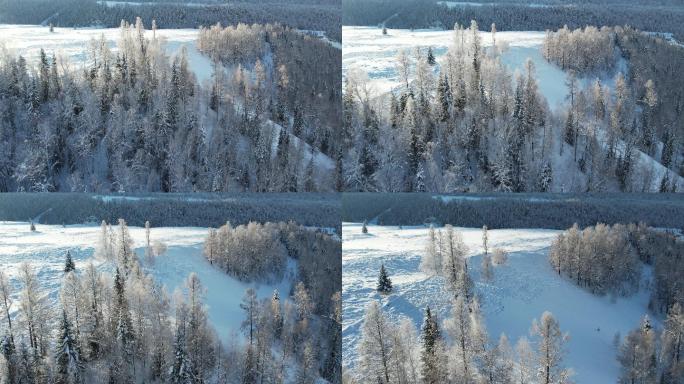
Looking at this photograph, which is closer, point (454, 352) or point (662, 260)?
point (454, 352)

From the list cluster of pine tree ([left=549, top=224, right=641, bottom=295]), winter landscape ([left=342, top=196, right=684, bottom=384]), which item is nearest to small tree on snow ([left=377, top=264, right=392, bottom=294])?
winter landscape ([left=342, top=196, right=684, bottom=384])

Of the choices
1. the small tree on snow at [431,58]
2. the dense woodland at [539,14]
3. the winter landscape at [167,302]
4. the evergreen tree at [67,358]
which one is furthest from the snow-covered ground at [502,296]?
the evergreen tree at [67,358]

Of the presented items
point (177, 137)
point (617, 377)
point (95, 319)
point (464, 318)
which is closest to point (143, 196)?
point (177, 137)

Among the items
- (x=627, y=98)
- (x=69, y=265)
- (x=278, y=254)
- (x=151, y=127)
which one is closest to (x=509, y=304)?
(x=278, y=254)

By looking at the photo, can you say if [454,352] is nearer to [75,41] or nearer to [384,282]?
[384,282]

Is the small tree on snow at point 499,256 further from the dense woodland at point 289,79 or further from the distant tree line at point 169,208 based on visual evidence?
the dense woodland at point 289,79
